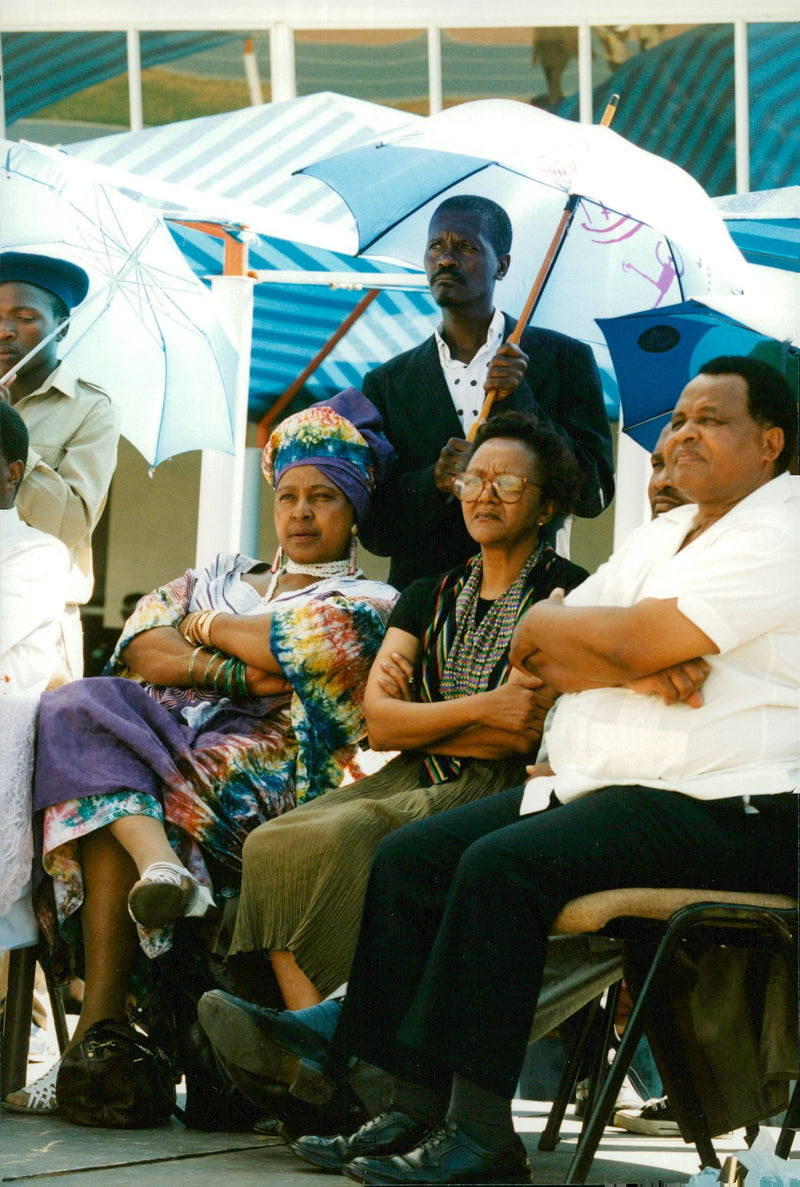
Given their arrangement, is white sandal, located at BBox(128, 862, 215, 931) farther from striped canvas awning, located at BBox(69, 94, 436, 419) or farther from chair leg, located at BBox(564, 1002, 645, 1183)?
striped canvas awning, located at BBox(69, 94, 436, 419)

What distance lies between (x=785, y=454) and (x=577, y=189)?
1148 millimetres

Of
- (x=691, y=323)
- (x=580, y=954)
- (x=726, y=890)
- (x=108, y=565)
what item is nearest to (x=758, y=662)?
(x=726, y=890)

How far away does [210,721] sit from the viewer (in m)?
4.29

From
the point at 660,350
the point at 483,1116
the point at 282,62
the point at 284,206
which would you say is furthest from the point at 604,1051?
the point at 284,206

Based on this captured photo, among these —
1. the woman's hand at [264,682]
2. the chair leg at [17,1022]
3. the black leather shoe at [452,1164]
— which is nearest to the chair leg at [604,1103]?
the black leather shoe at [452,1164]

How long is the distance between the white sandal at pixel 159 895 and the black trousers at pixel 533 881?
0.75 metres

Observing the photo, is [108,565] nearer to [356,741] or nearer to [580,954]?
[356,741]

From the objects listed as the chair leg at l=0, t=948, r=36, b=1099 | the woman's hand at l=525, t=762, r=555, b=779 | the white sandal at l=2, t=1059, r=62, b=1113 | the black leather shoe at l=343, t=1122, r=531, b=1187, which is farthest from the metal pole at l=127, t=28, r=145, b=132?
the black leather shoe at l=343, t=1122, r=531, b=1187

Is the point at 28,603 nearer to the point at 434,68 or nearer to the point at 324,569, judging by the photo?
the point at 324,569

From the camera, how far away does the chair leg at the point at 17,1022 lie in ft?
13.4

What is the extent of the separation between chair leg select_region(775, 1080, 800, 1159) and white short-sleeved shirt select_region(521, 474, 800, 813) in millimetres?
610

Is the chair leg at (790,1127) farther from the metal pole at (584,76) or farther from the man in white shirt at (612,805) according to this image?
the metal pole at (584,76)

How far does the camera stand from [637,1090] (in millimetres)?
4438

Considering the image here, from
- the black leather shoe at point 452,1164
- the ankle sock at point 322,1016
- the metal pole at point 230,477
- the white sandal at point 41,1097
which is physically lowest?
the white sandal at point 41,1097
